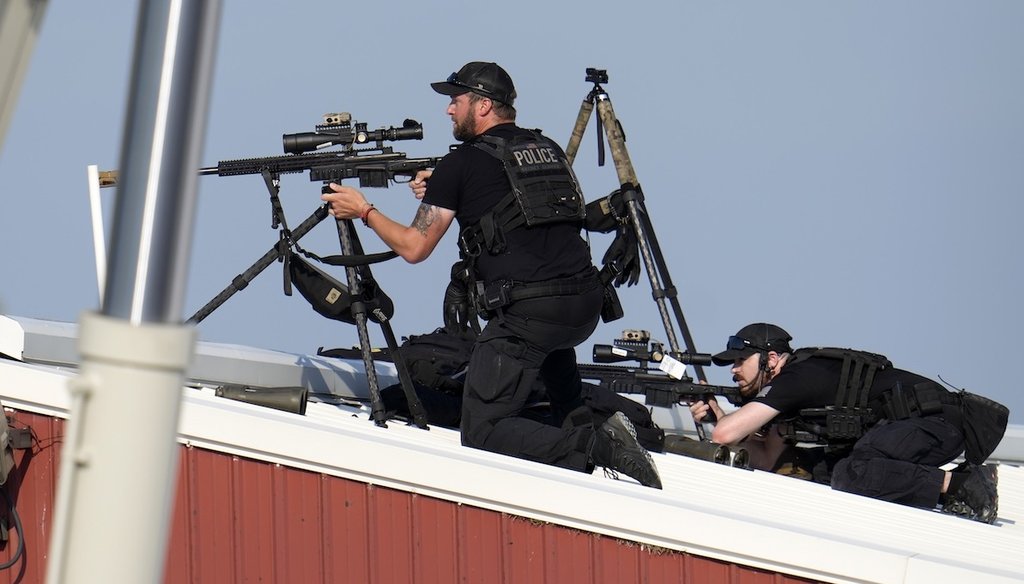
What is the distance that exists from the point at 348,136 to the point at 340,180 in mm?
229

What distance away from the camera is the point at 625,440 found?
623 centimetres

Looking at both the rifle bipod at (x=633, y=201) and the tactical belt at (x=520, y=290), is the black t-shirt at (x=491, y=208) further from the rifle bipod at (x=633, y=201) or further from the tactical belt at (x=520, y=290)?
the rifle bipod at (x=633, y=201)

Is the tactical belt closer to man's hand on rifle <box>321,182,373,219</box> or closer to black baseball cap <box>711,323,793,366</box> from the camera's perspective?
man's hand on rifle <box>321,182,373,219</box>

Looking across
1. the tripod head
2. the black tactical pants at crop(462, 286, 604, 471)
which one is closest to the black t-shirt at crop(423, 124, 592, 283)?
the black tactical pants at crop(462, 286, 604, 471)

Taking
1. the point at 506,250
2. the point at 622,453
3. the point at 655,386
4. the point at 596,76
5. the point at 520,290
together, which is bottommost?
the point at 622,453

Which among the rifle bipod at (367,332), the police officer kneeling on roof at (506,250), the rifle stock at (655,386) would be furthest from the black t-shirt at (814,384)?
the rifle bipod at (367,332)

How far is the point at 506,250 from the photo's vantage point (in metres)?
6.68

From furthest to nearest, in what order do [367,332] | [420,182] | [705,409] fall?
[705,409]
[367,332]
[420,182]

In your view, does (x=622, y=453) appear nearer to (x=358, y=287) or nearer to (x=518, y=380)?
(x=518, y=380)

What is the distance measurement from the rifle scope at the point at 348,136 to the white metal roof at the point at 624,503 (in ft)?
4.73

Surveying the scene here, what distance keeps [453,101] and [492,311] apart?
1080mm

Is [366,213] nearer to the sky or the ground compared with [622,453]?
nearer to the sky

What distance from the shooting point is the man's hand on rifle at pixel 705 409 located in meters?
8.60

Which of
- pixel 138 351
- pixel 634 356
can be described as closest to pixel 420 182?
pixel 634 356
